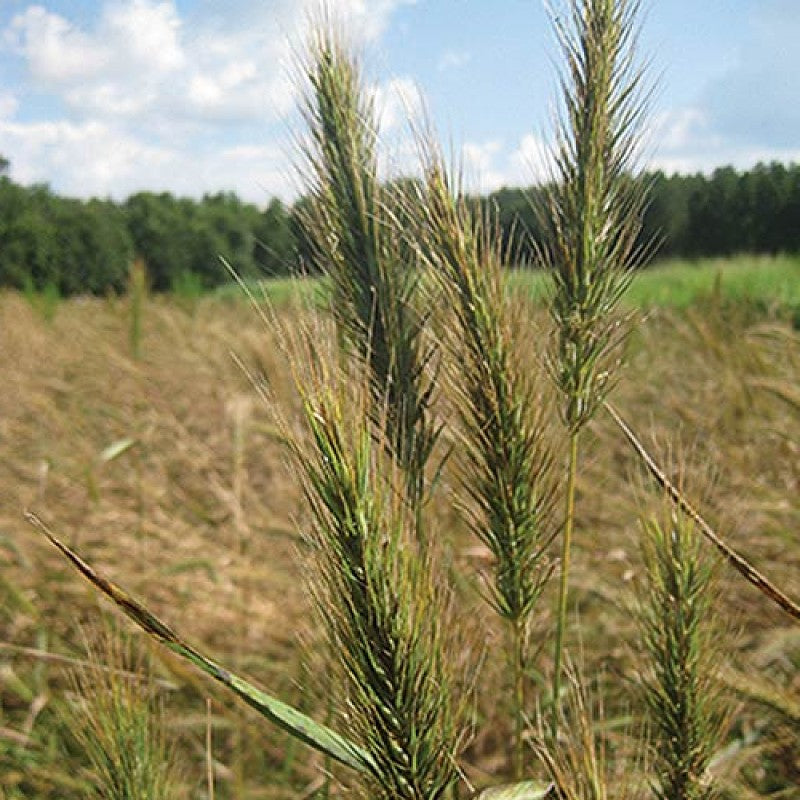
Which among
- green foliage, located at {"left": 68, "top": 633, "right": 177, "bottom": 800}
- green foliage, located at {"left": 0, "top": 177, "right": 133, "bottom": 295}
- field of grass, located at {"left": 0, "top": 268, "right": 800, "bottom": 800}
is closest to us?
green foliage, located at {"left": 68, "top": 633, "right": 177, "bottom": 800}

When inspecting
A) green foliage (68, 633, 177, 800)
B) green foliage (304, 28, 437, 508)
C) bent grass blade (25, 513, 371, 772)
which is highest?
green foliage (304, 28, 437, 508)

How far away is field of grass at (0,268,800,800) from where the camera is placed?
4.82 feet

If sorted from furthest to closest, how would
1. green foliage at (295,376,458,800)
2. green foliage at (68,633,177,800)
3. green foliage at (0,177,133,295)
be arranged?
1. green foliage at (0,177,133,295)
2. green foliage at (68,633,177,800)
3. green foliage at (295,376,458,800)

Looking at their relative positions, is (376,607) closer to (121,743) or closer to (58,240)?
(121,743)

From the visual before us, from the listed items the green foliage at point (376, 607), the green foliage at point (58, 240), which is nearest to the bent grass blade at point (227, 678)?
the green foliage at point (376, 607)

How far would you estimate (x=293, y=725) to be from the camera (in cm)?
53

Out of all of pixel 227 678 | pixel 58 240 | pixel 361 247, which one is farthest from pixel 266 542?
pixel 58 240

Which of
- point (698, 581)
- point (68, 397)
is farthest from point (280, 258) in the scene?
point (68, 397)

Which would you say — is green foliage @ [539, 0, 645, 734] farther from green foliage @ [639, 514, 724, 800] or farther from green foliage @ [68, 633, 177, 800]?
green foliage @ [68, 633, 177, 800]

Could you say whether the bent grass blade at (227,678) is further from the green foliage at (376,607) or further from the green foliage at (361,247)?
the green foliage at (361,247)

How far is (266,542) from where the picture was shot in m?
2.65

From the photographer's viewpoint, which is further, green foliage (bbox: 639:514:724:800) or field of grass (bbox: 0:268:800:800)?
field of grass (bbox: 0:268:800:800)

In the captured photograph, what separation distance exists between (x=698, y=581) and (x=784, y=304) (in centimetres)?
361

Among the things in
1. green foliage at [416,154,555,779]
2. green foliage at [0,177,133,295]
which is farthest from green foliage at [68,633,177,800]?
green foliage at [0,177,133,295]
